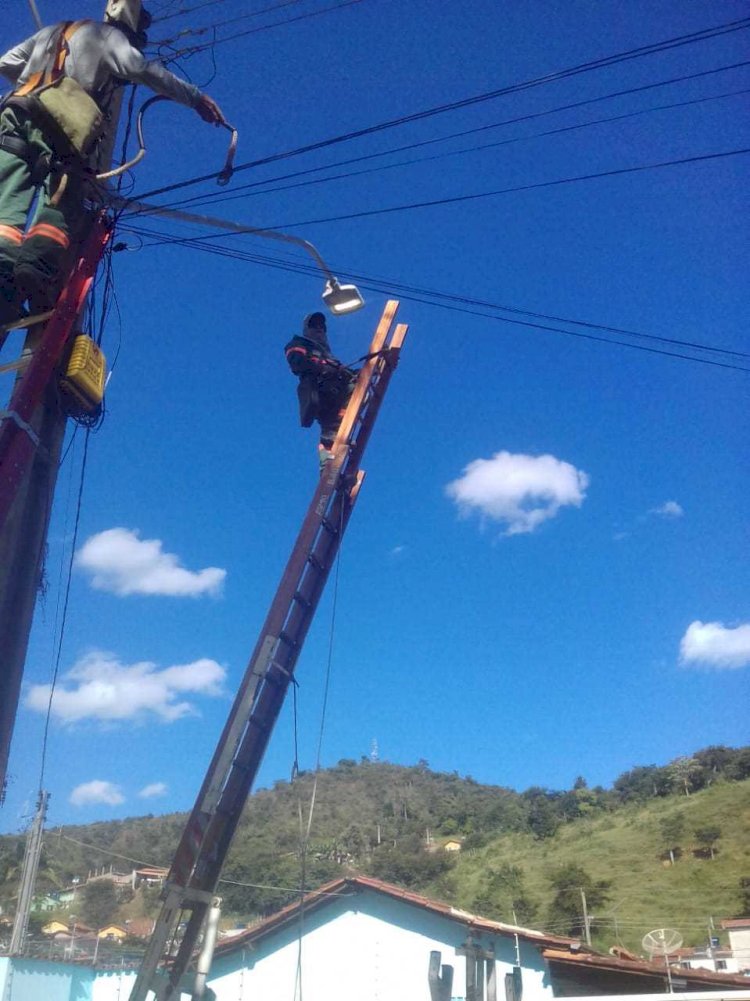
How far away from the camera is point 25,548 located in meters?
5.00

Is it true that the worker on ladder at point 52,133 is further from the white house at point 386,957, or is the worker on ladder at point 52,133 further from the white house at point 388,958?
the white house at point 386,957

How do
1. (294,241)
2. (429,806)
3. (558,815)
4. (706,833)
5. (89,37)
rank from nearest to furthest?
1. (89,37)
2. (294,241)
3. (706,833)
4. (558,815)
5. (429,806)

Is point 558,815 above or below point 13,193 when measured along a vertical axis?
above

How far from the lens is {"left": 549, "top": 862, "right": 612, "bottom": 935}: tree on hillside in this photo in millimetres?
43000

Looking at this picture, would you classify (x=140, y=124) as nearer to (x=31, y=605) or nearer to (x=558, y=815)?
(x=31, y=605)

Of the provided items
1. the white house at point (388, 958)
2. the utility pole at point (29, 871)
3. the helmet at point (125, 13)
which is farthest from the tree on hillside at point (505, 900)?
the helmet at point (125, 13)

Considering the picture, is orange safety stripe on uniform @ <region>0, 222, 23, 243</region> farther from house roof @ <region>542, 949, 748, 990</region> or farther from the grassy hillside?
the grassy hillside

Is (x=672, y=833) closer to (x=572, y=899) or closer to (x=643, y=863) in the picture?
(x=643, y=863)

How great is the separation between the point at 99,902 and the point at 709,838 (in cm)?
4343

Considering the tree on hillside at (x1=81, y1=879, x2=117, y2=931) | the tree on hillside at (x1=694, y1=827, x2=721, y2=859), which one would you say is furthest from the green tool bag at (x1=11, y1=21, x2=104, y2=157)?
the tree on hillside at (x1=694, y1=827, x2=721, y2=859)

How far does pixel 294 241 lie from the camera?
7238 millimetres

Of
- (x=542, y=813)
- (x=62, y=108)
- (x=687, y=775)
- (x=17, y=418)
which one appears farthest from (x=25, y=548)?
(x=687, y=775)

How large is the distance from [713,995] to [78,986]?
51.3 feet

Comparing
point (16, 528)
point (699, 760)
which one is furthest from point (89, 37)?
point (699, 760)
